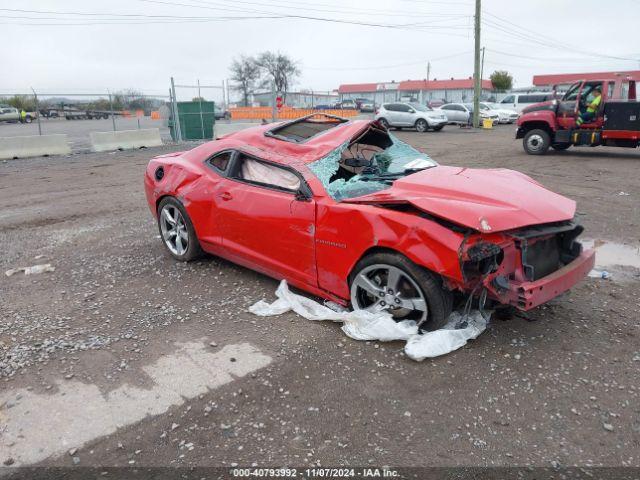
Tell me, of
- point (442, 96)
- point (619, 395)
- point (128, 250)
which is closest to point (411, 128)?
point (128, 250)

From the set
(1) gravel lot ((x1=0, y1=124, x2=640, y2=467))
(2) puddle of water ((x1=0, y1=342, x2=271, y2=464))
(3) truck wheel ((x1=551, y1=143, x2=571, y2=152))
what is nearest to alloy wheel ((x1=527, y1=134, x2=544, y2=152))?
(3) truck wheel ((x1=551, y1=143, x2=571, y2=152))

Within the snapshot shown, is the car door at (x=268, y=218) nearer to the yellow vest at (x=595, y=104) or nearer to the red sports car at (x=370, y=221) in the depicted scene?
the red sports car at (x=370, y=221)

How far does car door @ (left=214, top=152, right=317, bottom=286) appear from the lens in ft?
12.9

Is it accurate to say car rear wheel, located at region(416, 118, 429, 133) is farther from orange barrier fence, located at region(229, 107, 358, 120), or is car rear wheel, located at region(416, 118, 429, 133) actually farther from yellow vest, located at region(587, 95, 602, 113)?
yellow vest, located at region(587, 95, 602, 113)

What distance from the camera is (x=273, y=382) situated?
3.12m

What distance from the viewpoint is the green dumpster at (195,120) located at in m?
20.5

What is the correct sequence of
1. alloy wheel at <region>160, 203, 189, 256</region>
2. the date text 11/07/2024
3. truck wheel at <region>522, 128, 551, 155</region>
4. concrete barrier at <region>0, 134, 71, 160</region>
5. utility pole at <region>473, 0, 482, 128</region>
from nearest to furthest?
1. the date text 11/07/2024
2. alloy wheel at <region>160, 203, 189, 256</region>
3. truck wheel at <region>522, 128, 551, 155</region>
4. concrete barrier at <region>0, 134, 71, 160</region>
5. utility pole at <region>473, 0, 482, 128</region>

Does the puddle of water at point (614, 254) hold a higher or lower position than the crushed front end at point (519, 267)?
lower

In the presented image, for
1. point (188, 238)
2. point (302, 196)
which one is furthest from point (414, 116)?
point (302, 196)

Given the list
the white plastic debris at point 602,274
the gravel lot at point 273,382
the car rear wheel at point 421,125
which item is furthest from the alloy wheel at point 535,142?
the car rear wheel at point 421,125

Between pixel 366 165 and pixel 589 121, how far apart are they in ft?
35.7

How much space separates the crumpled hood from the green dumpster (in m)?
18.3

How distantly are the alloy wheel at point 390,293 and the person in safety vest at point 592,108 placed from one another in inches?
475

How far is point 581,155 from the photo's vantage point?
46.0ft
